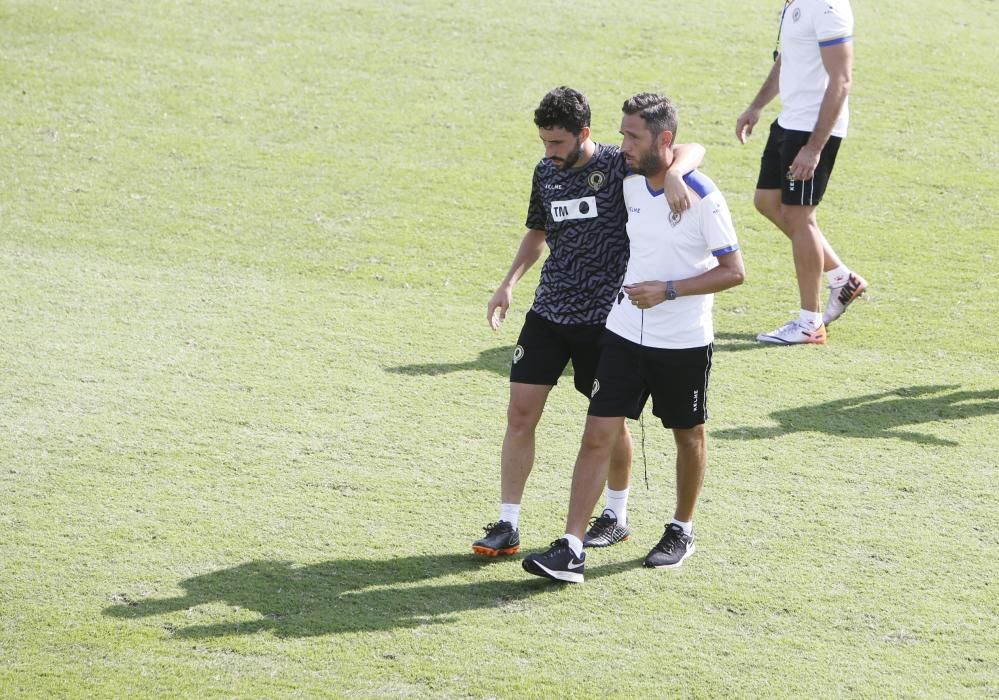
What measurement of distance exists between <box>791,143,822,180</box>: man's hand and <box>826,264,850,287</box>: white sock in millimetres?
901

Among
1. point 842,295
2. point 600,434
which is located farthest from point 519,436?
point 842,295

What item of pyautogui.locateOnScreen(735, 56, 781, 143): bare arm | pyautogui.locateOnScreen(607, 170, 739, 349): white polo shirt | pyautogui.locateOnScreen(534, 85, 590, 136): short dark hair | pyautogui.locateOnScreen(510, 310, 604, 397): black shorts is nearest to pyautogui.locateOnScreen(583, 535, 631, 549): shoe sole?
pyautogui.locateOnScreen(510, 310, 604, 397): black shorts

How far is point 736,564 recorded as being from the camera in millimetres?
5152

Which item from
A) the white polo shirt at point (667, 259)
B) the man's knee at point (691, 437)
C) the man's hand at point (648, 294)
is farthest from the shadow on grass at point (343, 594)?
the man's hand at point (648, 294)

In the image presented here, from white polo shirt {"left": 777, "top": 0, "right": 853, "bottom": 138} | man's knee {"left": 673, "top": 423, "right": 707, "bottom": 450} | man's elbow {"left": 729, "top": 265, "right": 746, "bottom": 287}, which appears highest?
white polo shirt {"left": 777, "top": 0, "right": 853, "bottom": 138}

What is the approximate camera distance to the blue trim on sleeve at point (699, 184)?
15.5ft

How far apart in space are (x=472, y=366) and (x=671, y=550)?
8.24ft

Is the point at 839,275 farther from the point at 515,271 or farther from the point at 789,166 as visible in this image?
the point at 515,271

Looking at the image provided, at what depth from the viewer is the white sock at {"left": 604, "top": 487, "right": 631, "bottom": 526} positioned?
5395mm

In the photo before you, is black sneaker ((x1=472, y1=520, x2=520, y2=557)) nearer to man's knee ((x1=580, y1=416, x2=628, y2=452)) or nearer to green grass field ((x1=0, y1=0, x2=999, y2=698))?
green grass field ((x1=0, y1=0, x2=999, y2=698))

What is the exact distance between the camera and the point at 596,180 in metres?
5.08

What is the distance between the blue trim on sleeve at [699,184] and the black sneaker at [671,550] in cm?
141

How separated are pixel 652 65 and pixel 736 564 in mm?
8819

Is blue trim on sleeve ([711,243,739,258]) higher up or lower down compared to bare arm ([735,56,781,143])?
lower down
